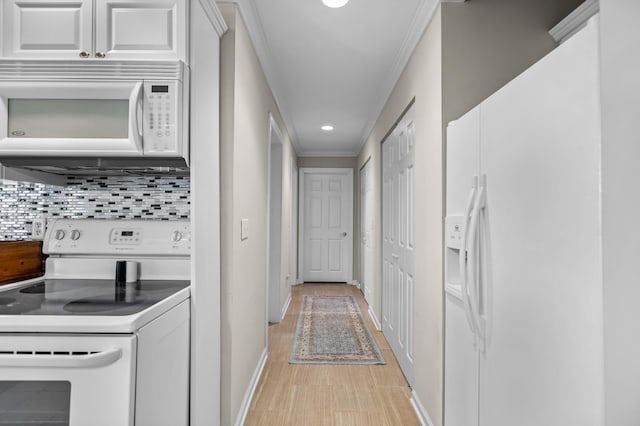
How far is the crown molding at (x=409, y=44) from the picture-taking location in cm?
214

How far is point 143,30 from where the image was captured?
154cm

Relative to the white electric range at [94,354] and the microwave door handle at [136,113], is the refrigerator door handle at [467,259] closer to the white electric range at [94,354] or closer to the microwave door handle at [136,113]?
the white electric range at [94,354]

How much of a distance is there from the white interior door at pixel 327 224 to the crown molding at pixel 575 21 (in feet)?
16.0

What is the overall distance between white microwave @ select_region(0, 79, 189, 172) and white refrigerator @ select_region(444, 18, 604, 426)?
Answer: 1.22 metres

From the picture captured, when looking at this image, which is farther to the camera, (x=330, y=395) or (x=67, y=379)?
(x=330, y=395)

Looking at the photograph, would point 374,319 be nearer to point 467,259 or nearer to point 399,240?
point 399,240

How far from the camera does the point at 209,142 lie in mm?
1810

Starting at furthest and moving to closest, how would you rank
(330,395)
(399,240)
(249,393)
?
(399,240) < (330,395) < (249,393)

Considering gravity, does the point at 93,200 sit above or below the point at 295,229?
above

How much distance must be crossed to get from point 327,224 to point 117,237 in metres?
5.10

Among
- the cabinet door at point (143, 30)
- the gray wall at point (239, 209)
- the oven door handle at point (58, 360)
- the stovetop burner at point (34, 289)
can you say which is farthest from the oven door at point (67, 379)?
the cabinet door at point (143, 30)

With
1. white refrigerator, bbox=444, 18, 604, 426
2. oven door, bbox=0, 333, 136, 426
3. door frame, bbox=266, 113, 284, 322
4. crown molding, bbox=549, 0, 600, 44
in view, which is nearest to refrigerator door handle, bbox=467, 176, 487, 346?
white refrigerator, bbox=444, 18, 604, 426

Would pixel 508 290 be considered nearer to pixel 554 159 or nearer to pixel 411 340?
pixel 554 159

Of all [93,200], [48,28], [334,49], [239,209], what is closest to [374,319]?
[239,209]
